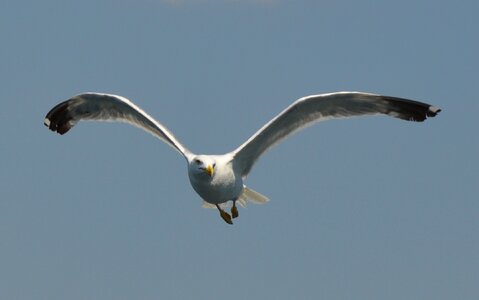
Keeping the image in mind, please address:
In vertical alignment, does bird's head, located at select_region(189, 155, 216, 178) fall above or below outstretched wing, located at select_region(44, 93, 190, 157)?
below

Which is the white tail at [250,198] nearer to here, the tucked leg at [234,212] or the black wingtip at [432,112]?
the tucked leg at [234,212]

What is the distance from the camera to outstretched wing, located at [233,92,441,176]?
995 inches

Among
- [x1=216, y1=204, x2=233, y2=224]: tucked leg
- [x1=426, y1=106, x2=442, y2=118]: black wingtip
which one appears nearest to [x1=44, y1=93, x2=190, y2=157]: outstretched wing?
[x1=216, y1=204, x2=233, y2=224]: tucked leg

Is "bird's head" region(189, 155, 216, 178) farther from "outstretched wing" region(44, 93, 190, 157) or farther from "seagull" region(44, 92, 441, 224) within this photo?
"outstretched wing" region(44, 93, 190, 157)

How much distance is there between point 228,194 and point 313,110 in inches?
111

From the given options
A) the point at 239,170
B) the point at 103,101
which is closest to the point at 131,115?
the point at 103,101

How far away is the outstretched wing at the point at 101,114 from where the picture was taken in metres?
27.2

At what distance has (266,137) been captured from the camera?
2634 centimetres

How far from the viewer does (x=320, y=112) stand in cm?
2597

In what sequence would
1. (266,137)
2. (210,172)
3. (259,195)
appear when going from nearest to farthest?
(210,172), (266,137), (259,195)

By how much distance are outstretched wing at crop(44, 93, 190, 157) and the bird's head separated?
1.93m

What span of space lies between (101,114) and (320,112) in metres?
5.97

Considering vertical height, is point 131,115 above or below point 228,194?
above

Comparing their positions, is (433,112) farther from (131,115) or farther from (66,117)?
(66,117)
